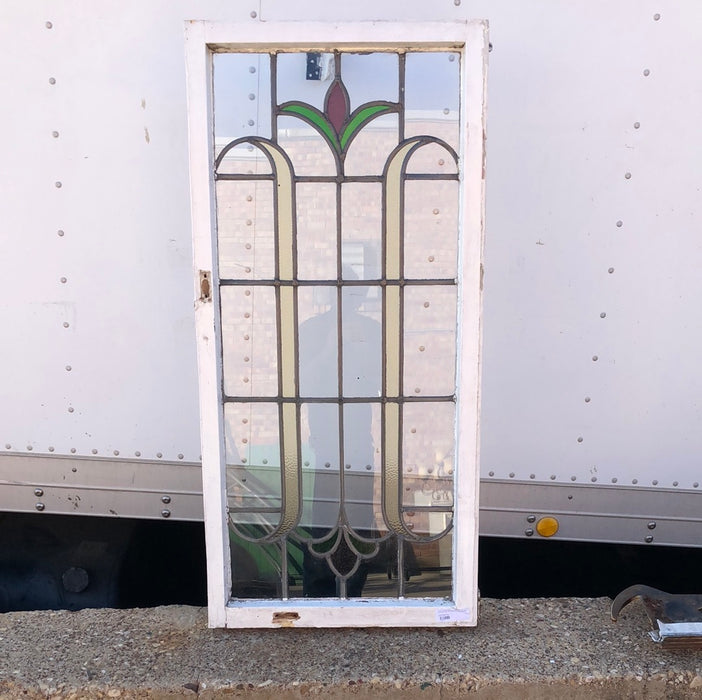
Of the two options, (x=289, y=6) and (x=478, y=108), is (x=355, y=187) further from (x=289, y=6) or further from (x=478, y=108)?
(x=289, y=6)

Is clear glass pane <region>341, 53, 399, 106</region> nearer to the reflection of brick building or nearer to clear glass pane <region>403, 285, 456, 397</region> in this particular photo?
the reflection of brick building

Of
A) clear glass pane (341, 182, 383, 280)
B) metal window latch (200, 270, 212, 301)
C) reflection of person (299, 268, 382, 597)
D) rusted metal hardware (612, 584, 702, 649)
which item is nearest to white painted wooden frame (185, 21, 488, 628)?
metal window latch (200, 270, 212, 301)

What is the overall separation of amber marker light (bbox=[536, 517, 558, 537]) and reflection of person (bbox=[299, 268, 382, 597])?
0.56 metres

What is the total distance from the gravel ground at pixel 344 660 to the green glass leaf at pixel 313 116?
1.47 m

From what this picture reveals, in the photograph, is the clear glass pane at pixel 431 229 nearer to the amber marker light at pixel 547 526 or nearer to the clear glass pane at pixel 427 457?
the clear glass pane at pixel 427 457

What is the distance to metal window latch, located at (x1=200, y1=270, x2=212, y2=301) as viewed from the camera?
5.58 feet

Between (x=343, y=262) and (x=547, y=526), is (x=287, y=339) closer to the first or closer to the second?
(x=343, y=262)

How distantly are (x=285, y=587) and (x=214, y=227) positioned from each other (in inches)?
43.3

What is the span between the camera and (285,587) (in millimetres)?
1915

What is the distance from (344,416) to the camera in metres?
1.85

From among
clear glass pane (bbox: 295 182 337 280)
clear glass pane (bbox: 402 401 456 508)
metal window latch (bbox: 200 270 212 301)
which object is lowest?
clear glass pane (bbox: 402 401 456 508)

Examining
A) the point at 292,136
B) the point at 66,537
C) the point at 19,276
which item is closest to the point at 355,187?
the point at 292,136

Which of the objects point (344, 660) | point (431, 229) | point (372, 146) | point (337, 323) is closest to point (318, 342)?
point (337, 323)

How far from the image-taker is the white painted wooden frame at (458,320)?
5.22ft
